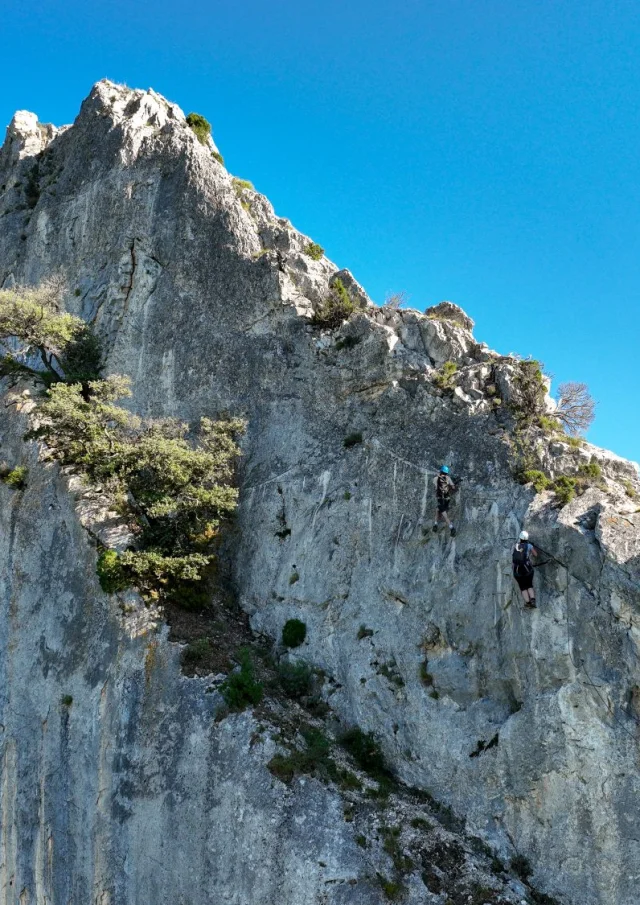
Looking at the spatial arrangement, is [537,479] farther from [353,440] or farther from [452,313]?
[452,313]

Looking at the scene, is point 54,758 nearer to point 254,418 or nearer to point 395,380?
point 254,418

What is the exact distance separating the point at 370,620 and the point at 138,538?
27.6 feet

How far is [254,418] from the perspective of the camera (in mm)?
27062

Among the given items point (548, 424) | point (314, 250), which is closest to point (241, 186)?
point (314, 250)

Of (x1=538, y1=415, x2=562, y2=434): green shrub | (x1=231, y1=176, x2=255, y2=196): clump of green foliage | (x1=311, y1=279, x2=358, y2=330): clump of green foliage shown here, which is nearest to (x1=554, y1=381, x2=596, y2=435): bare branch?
(x1=538, y1=415, x2=562, y2=434): green shrub

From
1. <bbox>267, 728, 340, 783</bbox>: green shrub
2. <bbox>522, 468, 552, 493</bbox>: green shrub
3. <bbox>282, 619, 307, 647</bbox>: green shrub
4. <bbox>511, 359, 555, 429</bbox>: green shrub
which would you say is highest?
<bbox>511, 359, 555, 429</bbox>: green shrub

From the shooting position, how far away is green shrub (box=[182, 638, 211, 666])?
20.7 meters

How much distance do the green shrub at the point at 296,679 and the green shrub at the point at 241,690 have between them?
138cm

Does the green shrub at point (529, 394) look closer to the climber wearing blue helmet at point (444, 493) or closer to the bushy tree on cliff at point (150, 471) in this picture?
the climber wearing blue helmet at point (444, 493)

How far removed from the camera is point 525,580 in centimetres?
1803

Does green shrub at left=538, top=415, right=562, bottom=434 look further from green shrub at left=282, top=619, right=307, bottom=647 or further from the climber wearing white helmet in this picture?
green shrub at left=282, top=619, right=307, bottom=647

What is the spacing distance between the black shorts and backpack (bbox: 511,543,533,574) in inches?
4.7

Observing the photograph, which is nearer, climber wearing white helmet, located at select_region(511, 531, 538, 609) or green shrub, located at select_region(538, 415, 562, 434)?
climber wearing white helmet, located at select_region(511, 531, 538, 609)

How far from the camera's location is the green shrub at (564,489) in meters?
19.0
